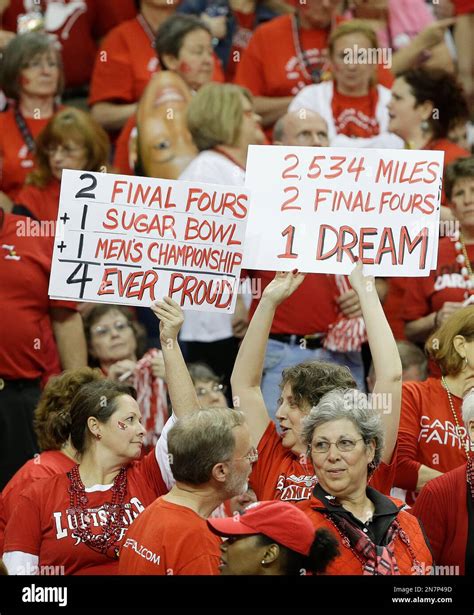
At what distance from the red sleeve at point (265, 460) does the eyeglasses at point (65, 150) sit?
2581 mm

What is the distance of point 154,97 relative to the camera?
320 inches

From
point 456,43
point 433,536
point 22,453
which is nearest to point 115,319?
point 22,453

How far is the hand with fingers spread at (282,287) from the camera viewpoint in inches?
218

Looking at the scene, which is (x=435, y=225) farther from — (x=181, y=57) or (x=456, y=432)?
(x=181, y=57)

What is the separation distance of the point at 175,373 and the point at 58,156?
7.95 feet

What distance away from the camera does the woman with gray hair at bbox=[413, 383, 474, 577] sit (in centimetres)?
517

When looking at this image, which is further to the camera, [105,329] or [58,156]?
[58,156]

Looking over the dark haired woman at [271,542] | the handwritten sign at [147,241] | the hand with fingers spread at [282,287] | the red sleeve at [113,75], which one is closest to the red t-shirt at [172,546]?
the dark haired woman at [271,542]

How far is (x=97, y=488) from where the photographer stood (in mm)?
5332

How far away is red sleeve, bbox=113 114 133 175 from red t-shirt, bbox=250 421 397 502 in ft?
10.9

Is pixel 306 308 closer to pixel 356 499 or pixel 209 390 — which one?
pixel 209 390

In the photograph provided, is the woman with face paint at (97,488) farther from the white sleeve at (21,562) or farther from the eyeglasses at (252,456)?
the eyeglasses at (252,456)

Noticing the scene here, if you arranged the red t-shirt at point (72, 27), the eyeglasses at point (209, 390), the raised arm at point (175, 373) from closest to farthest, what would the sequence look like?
1. the raised arm at point (175, 373)
2. the eyeglasses at point (209, 390)
3. the red t-shirt at point (72, 27)

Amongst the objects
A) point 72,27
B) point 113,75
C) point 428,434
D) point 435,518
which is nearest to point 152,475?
point 435,518
